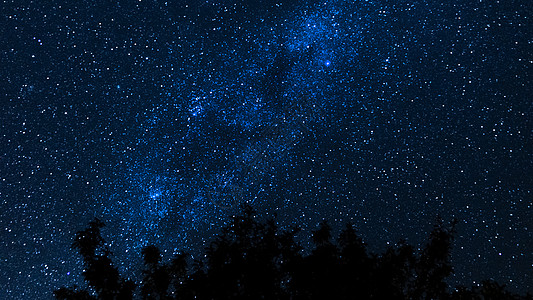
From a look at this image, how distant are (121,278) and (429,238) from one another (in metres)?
6.20

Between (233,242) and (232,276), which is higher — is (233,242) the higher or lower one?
the higher one

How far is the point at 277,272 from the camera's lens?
752cm

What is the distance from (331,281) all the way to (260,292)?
1225mm

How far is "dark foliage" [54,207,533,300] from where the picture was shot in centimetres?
707

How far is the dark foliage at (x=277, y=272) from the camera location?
7070mm

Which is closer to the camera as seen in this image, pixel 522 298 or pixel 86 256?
pixel 86 256

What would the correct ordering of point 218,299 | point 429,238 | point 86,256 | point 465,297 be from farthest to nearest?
point 429,238, point 465,297, point 86,256, point 218,299

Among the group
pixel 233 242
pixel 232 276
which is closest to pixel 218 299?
pixel 232 276

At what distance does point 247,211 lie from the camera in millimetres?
8062

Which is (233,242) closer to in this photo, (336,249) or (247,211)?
(247,211)

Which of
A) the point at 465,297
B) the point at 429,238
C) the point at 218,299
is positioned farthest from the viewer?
the point at 429,238

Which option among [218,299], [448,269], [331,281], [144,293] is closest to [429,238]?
[448,269]

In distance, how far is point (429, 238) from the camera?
350 inches

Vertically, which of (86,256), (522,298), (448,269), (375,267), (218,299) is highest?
(86,256)
